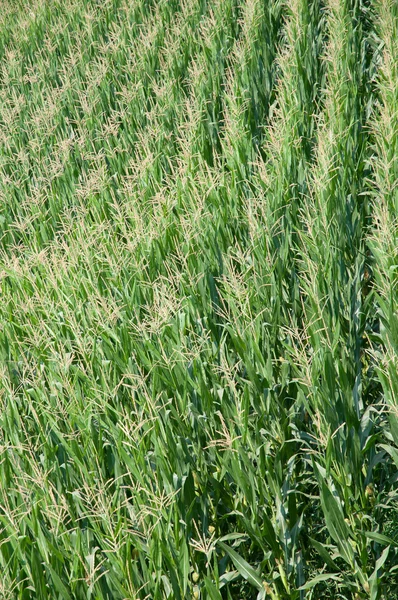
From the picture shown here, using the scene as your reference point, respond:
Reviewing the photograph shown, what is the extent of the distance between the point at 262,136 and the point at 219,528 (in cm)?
380

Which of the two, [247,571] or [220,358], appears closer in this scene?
[247,571]

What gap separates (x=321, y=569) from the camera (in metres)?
2.68

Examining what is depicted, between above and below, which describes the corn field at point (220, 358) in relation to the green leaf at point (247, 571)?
above

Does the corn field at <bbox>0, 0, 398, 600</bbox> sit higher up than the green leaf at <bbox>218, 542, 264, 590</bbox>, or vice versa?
the corn field at <bbox>0, 0, 398, 600</bbox>

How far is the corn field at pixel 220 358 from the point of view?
95.4 inches

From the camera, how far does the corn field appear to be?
242 centimetres

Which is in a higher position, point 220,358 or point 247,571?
point 220,358

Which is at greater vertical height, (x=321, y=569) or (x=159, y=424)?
A: (x=159, y=424)

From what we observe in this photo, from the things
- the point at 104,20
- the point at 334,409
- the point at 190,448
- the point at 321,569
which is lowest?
the point at 321,569

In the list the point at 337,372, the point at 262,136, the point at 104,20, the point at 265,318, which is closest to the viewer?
the point at 337,372

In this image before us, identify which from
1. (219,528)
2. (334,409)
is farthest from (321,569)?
(334,409)

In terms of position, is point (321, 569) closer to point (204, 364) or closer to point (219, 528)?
point (219, 528)

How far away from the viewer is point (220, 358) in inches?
Result: 124

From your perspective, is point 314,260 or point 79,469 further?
point 314,260
